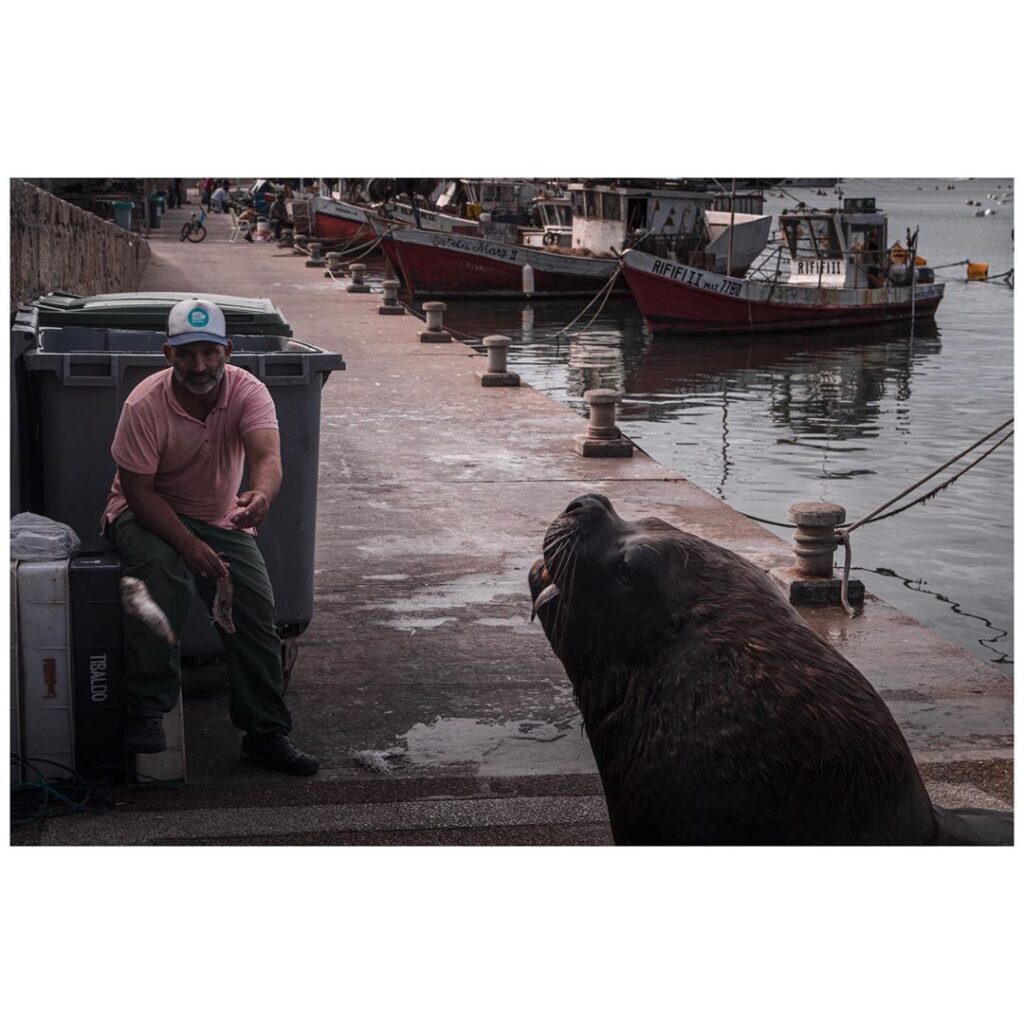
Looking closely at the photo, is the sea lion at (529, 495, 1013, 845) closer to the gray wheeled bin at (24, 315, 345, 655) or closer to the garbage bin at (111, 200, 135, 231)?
the gray wheeled bin at (24, 315, 345, 655)

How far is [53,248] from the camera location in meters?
8.44

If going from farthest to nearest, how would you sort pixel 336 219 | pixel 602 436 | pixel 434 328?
1. pixel 336 219
2. pixel 434 328
3. pixel 602 436

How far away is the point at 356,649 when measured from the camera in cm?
637

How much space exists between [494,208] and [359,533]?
34.0m

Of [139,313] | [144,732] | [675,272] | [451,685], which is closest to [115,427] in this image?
[139,313]

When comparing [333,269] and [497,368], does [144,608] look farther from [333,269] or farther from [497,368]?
[333,269]

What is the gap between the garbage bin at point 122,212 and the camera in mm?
23266

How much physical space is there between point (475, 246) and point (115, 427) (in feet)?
90.5

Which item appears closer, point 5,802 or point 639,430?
point 5,802

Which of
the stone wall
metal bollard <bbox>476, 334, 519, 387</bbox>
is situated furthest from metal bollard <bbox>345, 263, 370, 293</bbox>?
metal bollard <bbox>476, 334, 519, 387</bbox>

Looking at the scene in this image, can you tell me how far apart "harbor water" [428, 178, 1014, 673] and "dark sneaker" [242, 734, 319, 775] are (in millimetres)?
2880

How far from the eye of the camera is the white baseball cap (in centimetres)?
461
